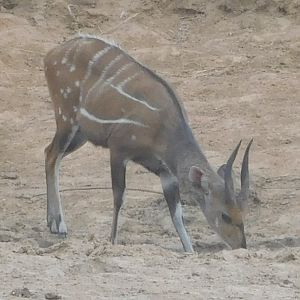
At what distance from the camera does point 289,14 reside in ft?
46.2

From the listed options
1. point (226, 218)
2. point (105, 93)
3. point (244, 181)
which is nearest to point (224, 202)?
point (226, 218)

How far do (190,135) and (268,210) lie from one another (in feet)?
3.70

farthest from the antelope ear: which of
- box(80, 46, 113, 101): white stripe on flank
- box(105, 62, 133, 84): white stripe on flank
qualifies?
box(80, 46, 113, 101): white stripe on flank

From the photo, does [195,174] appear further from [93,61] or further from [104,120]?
[93,61]

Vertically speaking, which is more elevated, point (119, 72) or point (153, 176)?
point (119, 72)

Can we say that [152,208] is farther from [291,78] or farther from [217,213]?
[291,78]

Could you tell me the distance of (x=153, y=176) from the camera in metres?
10.5

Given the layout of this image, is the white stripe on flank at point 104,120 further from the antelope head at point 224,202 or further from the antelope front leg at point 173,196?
the antelope head at point 224,202

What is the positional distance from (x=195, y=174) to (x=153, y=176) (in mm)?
1940

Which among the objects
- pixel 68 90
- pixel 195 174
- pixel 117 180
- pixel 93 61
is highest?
pixel 93 61

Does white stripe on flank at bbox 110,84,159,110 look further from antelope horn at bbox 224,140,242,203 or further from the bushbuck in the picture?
antelope horn at bbox 224,140,242,203

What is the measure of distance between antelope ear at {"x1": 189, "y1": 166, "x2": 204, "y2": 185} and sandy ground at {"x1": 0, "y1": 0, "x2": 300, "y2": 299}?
0.54 metres

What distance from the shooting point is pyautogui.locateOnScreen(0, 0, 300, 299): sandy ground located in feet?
21.3

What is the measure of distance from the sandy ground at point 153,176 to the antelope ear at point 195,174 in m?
0.54
